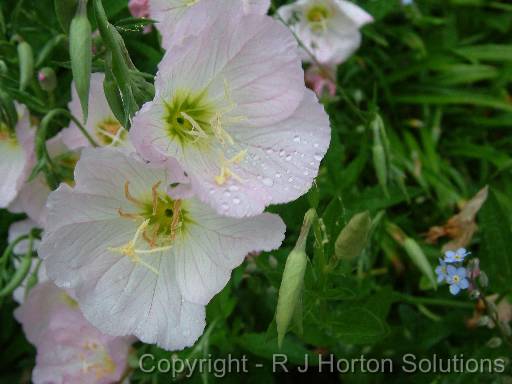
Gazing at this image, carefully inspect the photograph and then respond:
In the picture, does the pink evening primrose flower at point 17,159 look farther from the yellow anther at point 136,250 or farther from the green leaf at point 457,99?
the green leaf at point 457,99

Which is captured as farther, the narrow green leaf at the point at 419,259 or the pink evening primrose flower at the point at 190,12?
the narrow green leaf at the point at 419,259

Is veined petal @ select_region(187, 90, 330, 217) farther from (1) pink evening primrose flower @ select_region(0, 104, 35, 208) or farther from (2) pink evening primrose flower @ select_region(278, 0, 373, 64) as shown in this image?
(2) pink evening primrose flower @ select_region(278, 0, 373, 64)

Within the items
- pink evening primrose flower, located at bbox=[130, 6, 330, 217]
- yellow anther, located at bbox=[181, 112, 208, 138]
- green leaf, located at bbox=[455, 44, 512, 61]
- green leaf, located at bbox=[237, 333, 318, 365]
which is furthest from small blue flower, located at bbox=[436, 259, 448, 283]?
green leaf, located at bbox=[455, 44, 512, 61]

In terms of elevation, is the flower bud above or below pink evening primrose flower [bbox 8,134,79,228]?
above

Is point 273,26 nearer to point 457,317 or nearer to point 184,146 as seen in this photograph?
point 184,146

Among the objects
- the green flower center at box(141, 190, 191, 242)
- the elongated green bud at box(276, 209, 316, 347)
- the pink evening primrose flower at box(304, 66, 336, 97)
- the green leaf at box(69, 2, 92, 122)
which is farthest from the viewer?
the pink evening primrose flower at box(304, 66, 336, 97)

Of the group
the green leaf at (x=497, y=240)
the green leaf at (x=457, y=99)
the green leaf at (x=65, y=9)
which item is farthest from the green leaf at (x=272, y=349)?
the green leaf at (x=457, y=99)
